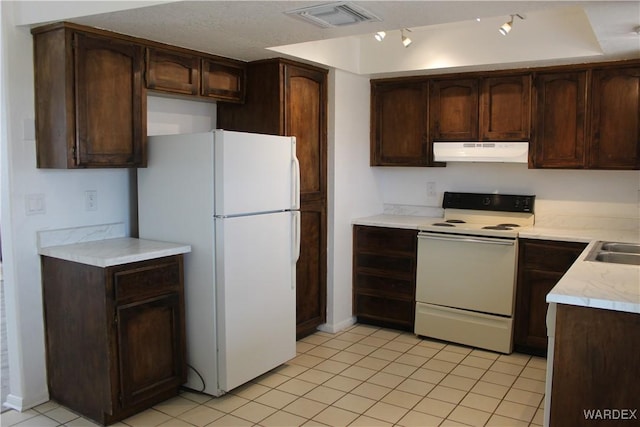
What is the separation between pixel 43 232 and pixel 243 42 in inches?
62.3

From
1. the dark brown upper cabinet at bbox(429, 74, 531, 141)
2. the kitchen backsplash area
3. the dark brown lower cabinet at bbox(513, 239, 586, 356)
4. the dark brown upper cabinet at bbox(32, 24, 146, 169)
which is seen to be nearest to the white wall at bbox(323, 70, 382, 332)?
the kitchen backsplash area

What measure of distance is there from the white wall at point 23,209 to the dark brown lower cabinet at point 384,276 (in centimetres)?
222

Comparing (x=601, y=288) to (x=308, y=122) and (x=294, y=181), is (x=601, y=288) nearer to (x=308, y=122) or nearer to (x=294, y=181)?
(x=294, y=181)

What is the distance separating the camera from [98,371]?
109 inches

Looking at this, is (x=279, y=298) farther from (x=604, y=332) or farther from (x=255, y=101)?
(x=604, y=332)

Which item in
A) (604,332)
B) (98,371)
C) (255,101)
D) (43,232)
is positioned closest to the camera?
(604,332)

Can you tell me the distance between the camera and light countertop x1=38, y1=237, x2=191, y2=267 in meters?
2.73

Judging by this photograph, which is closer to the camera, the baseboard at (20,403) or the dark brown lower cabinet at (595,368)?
the dark brown lower cabinet at (595,368)

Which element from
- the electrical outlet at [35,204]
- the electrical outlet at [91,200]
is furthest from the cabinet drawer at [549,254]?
the electrical outlet at [35,204]

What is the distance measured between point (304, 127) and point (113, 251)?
5.71 ft

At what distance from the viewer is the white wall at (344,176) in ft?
14.1

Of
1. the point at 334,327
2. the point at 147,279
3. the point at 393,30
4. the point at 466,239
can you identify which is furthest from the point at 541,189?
the point at 147,279

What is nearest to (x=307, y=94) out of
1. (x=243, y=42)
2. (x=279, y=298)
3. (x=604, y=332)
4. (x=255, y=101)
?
(x=255, y=101)

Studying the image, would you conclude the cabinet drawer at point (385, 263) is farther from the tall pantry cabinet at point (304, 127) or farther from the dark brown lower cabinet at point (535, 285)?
the dark brown lower cabinet at point (535, 285)
